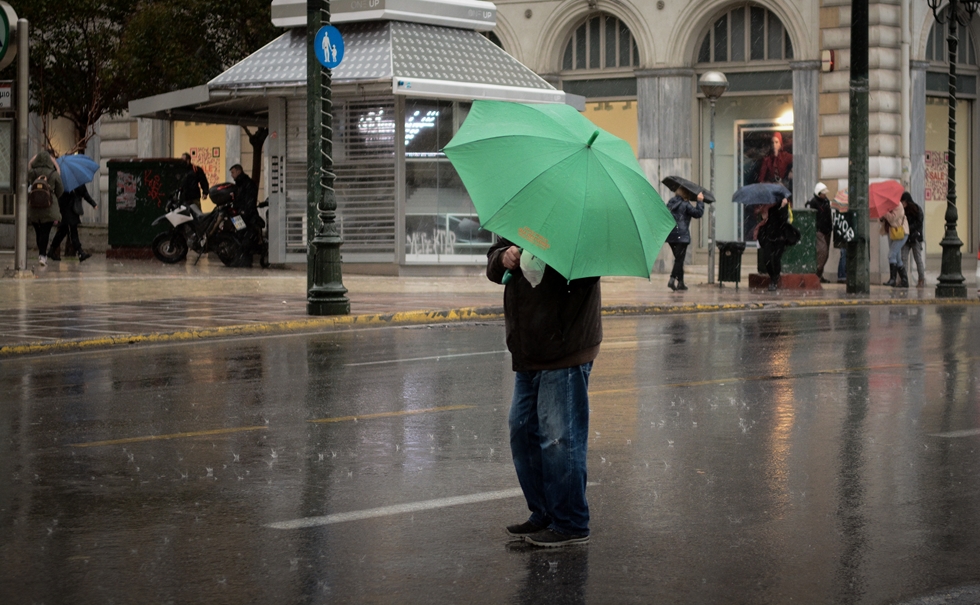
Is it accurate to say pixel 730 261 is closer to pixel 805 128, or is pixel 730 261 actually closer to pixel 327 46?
pixel 805 128

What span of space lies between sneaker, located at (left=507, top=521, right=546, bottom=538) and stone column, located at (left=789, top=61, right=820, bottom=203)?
23123mm

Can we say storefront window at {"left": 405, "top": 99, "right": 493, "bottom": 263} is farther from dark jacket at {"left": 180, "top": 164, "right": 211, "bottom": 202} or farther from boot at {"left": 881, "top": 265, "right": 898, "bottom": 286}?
boot at {"left": 881, "top": 265, "right": 898, "bottom": 286}

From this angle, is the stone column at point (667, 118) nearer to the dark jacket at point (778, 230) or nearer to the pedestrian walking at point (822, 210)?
the pedestrian walking at point (822, 210)

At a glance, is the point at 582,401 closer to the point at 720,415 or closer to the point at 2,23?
the point at 720,415

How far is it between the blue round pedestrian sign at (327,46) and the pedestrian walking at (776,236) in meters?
8.78

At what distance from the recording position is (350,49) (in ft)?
83.0

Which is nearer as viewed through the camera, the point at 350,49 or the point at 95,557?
the point at 95,557

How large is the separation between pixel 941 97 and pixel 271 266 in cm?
1392

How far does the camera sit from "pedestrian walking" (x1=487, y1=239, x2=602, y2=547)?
5992 millimetres

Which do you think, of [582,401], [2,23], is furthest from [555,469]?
[2,23]

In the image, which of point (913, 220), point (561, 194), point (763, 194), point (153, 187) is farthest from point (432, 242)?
point (561, 194)

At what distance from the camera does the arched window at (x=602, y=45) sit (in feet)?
101

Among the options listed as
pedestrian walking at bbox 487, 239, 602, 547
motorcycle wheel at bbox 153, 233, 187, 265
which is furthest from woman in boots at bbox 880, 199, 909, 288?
pedestrian walking at bbox 487, 239, 602, 547

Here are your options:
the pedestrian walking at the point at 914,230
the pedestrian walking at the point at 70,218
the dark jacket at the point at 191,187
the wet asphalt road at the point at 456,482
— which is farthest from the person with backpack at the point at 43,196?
the pedestrian walking at the point at 914,230
